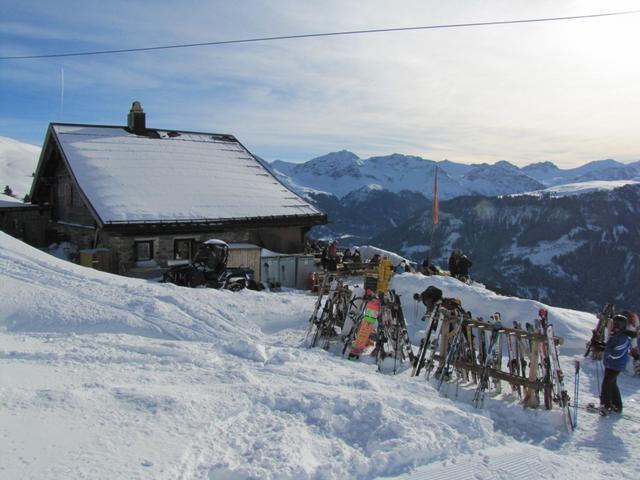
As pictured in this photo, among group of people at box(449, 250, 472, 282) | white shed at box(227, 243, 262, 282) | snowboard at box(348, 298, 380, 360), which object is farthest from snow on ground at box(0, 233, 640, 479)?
group of people at box(449, 250, 472, 282)

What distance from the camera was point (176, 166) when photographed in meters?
23.7

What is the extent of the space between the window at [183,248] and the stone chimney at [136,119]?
28.6 ft

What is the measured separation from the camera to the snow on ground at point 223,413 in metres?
5.12

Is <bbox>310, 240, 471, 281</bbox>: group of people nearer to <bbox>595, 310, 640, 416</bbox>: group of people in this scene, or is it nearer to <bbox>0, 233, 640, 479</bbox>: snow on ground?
<bbox>0, 233, 640, 479</bbox>: snow on ground

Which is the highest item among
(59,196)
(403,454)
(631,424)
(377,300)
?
(59,196)

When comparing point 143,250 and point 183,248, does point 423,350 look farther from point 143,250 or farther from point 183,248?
point 143,250

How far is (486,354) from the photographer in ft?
30.2

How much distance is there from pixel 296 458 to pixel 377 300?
546 cm

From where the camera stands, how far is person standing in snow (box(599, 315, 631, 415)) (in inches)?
333

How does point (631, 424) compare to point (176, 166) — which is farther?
point (176, 166)

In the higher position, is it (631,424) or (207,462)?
(207,462)

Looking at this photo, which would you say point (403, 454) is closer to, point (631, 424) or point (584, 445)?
point (584, 445)

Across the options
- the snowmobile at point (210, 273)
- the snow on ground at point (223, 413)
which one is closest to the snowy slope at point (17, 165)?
the snowmobile at point (210, 273)

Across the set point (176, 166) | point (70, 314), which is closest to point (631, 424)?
point (70, 314)
